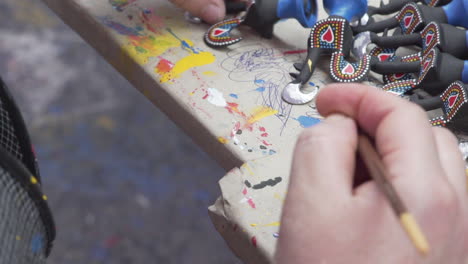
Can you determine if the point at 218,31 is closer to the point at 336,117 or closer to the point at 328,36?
the point at 328,36

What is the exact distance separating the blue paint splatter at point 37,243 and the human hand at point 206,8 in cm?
45

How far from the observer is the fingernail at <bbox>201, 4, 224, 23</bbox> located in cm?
79

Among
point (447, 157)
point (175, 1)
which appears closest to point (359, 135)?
point (447, 157)

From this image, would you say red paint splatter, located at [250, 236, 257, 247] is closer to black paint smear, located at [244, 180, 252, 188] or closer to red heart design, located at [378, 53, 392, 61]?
black paint smear, located at [244, 180, 252, 188]

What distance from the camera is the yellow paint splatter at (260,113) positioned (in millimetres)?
643

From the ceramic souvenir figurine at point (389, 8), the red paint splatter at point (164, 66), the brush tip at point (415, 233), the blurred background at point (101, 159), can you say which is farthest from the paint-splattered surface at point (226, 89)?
the blurred background at point (101, 159)

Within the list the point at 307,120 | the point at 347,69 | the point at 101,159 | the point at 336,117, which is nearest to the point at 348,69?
the point at 347,69

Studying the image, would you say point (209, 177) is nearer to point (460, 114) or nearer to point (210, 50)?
point (210, 50)

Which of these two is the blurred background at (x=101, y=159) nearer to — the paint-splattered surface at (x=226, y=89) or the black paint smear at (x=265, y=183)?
the paint-splattered surface at (x=226, y=89)

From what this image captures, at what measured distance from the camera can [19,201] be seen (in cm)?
43

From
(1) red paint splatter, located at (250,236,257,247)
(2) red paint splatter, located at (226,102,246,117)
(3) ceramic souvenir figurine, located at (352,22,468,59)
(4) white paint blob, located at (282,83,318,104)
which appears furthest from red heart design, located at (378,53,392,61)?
(1) red paint splatter, located at (250,236,257,247)

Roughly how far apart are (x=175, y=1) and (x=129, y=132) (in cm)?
56

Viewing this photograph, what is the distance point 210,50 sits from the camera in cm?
77

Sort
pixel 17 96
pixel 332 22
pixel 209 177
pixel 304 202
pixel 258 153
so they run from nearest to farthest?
pixel 304 202
pixel 258 153
pixel 332 22
pixel 209 177
pixel 17 96
